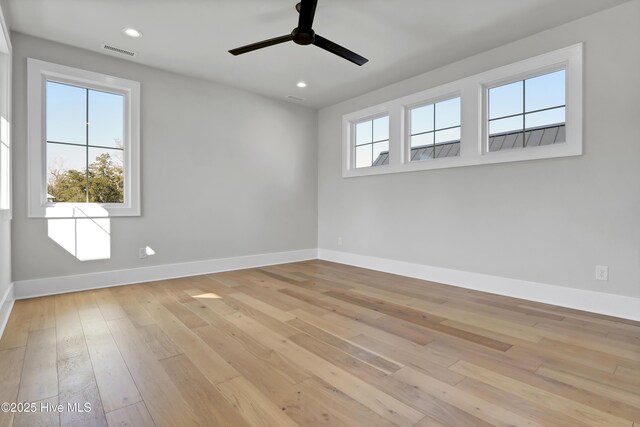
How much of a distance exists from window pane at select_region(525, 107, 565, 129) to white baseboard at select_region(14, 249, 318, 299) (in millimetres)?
3753

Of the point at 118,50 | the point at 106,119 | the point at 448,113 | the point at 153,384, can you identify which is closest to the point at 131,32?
the point at 118,50

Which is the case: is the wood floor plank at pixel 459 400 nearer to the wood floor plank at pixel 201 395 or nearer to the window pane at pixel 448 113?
the wood floor plank at pixel 201 395

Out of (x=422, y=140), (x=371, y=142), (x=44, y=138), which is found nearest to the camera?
(x=44, y=138)

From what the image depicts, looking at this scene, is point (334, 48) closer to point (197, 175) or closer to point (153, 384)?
point (197, 175)

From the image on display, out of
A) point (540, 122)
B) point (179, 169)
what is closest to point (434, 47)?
point (540, 122)

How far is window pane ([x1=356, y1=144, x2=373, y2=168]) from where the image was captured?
196 inches

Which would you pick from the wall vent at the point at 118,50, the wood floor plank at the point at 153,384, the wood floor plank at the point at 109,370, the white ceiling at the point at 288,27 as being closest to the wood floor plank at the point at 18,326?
the wood floor plank at the point at 109,370

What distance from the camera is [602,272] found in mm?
2791

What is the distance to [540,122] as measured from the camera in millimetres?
3227

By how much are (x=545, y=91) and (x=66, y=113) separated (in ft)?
16.8

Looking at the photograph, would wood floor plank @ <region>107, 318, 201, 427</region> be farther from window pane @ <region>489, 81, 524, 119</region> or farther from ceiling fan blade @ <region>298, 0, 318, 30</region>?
window pane @ <region>489, 81, 524, 119</region>

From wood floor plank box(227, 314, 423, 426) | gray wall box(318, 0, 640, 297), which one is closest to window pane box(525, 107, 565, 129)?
gray wall box(318, 0, 640, 297)

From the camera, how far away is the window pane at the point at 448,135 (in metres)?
3.87

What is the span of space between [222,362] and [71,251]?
8.77 ft
